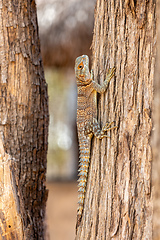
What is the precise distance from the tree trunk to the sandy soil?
262 inches

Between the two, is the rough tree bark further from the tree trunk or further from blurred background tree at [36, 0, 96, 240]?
blurred background tree at [36, 0, 96, 240]

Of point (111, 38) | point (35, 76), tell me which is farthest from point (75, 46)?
point (111, 38)

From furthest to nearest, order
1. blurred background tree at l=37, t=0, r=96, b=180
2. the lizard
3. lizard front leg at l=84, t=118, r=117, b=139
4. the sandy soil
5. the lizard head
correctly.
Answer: the sandy soil < blurred background tree at l=37, t=0, r=96, b=180 < the lizard head < the lizard < lizard front leg at l=84, t=118, r=117, b=139

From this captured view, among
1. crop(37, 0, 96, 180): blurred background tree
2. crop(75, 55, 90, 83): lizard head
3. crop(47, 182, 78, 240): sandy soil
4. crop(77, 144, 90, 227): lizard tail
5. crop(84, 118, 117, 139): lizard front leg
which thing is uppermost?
crop(37, 0, 96, 180): blurred background tree

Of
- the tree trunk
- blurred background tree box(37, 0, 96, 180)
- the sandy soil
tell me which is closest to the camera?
the tree trunk

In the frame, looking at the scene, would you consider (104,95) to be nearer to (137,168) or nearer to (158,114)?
(137,168)

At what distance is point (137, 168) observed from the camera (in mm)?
2264

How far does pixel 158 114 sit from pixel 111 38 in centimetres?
169

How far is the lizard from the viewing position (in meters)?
2.69

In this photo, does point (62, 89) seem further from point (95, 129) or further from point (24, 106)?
point (95, 129)

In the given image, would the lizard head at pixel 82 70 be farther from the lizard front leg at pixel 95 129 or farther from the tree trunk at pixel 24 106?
the lizard front leg at pixel 95 129

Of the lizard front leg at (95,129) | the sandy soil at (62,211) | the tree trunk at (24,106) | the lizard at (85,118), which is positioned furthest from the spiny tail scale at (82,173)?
the sandy soil at (62,211)

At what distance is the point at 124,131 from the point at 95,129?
1.35 feet

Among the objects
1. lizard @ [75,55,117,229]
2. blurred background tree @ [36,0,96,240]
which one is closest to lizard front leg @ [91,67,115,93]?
lizard @ [75,55,117,229]
